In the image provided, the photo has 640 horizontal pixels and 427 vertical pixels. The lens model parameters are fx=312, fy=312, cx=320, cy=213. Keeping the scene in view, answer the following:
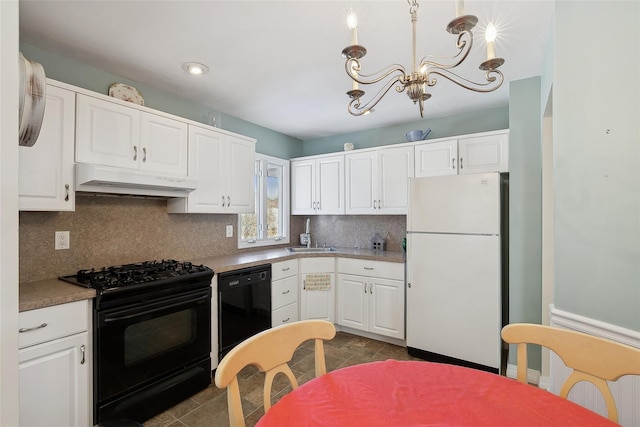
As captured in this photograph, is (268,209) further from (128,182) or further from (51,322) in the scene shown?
(51,322)

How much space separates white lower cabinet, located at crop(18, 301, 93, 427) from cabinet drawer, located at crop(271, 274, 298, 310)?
1614mm

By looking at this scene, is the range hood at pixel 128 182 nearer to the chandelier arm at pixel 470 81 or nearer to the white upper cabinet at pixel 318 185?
the white upper cabinet at pixel 318 185

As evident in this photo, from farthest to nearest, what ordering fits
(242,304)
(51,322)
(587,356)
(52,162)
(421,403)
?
(242,304) → (52,162) → (51,322) → (587,356) → (421,403)

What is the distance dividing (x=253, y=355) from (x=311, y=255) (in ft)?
7.89

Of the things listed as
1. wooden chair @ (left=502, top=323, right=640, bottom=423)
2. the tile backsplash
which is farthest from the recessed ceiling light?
wooden chair @ (left=502, top=323, right=640, bottom=423)

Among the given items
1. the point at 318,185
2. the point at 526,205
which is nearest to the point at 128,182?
the point at 318,185

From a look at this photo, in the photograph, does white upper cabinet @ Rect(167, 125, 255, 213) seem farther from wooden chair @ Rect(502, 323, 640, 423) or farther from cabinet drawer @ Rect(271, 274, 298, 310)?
wooden chair @ Rect(502, 323, 640, 423)

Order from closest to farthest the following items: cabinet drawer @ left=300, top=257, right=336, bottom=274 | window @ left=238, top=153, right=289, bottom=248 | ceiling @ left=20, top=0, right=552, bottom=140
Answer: ceiling @ left=20, top=0, right=552, bottom=140 < cabinet drawer @ left=300, top=257, right=336, bottom=274 < window @ left=238, top=153, right=289, bottom=248

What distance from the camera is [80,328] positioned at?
176cm

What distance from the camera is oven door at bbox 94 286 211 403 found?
184 cm

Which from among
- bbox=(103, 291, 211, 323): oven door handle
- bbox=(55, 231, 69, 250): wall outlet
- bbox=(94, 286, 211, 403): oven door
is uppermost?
bbox=(55, 231, 69, 250): wall outlet

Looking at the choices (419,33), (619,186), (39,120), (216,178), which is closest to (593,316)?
(619,186)

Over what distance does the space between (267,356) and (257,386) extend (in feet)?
5.35

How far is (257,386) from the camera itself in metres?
2.49
